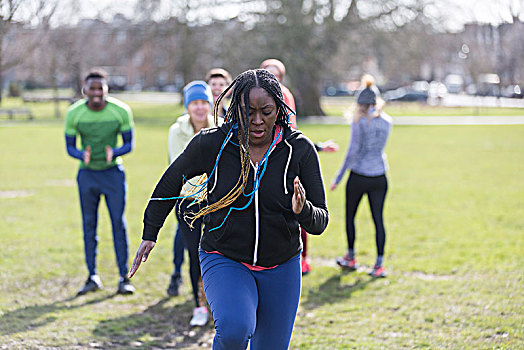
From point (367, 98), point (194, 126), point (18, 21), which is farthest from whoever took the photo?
point (18, 21)

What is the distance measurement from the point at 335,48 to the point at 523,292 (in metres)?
29.6

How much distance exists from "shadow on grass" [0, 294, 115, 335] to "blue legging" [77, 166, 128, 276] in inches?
20.5

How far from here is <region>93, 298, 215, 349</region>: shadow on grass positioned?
5.55m

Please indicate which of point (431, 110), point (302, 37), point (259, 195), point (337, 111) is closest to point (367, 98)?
point (259, 195)

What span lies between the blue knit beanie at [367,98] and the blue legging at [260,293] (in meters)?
3.97

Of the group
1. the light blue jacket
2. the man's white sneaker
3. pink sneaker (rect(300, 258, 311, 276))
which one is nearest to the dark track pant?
the man's white sneaker

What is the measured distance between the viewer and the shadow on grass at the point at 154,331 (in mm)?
5547

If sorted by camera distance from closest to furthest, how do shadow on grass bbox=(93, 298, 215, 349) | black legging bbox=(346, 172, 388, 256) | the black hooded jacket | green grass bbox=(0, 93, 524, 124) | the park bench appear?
1. the black hooded jacket
2. shadow on grass bbox=(93, 298, 215, 349)
3. black legging bbox=(346, 172, 388, 256)
4. the park bench
5. green grass bbox=(0, 93, 524, 124)

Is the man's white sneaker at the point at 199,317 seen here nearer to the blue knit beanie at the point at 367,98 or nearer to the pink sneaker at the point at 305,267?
the pink sneaker at the point at 305,267

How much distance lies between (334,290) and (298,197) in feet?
13.1

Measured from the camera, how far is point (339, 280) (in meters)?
7.53

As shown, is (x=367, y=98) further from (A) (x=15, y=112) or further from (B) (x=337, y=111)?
(B) (x=337, y=111)

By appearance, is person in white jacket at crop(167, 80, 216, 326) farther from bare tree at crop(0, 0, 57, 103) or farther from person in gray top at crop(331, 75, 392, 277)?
bare tree at crop(0, 0, 57, 103)

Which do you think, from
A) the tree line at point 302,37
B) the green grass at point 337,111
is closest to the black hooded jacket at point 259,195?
the tree line at point 302,37
